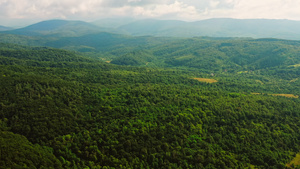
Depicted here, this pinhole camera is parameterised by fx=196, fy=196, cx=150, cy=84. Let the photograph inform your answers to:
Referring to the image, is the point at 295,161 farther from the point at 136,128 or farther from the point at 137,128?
the point at 136,128

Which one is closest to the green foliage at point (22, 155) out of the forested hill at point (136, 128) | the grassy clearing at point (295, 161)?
the forested hill at point (136, 128)

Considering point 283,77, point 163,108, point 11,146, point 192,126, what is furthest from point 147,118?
point 283,77

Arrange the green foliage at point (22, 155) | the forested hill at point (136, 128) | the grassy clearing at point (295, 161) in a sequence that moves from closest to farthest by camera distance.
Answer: the green foliage at point (22, 155) → the forested hill at point (136, 128) → the grassy clearing at point (295, 161)

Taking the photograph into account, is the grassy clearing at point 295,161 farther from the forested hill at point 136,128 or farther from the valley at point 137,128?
the forested hill at point 136,128

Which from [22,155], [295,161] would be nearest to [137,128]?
[22,155]

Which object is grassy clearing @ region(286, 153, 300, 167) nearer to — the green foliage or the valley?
the valley

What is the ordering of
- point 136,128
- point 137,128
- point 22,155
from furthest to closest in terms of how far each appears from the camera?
1. point 137,128
2. point 136,128
3. point 22,155

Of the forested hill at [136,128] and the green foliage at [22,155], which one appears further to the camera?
the forested hill at [136,128]

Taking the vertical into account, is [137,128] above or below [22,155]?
below

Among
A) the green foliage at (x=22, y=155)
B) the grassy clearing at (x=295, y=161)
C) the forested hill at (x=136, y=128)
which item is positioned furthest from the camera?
the grassy clearing at (x=295, y=161)

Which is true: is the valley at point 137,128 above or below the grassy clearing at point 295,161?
above
